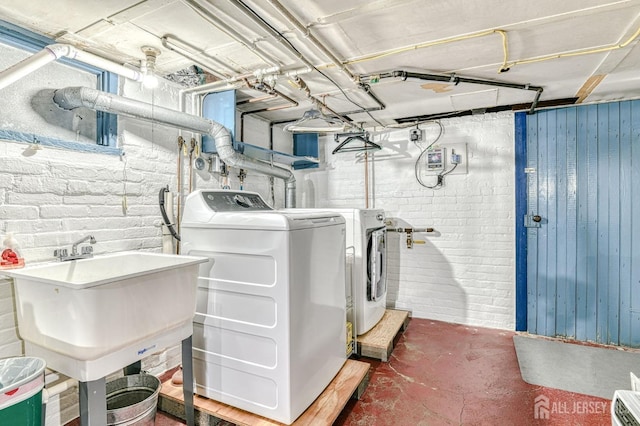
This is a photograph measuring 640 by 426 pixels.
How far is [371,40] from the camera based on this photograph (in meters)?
2.14

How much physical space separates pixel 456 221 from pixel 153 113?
3341 millimetres

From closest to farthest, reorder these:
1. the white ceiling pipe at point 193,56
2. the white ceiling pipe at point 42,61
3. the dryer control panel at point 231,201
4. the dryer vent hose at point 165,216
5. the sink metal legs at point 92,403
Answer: the sink metal legs at point 92,403
the white ceiling pipe at point 42,61
the white ceiling pipe at point 193,56
the dryer control panel at point 231,201
the dryer vent hose at point 165,216

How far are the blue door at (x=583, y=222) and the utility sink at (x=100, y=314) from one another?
3528 mm

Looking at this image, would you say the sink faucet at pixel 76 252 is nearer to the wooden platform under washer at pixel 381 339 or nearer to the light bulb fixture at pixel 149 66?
the light bulb fixture at pixel 149 66

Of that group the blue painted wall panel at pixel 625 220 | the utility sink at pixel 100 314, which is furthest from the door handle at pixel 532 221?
the utility sink at pixel 100 314

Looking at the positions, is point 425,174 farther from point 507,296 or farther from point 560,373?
point 560,373

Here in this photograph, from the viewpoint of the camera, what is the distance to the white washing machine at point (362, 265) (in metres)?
2.99

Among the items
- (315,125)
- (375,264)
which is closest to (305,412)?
(375,264)

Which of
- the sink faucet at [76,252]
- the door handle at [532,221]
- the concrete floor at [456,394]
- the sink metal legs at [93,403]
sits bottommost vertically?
the concrete floor at [456,394]

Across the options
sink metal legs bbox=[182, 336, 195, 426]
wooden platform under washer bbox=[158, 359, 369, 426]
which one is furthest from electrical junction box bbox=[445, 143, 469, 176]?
sink metal legs bbox=[182, 336, 195, 426]

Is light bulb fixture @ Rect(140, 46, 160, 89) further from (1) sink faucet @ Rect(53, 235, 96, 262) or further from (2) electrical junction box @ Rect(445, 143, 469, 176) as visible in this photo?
(2) electrical junction box @ Rect(445, 143, 469, 176)

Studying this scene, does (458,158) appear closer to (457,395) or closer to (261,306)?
(457,395)

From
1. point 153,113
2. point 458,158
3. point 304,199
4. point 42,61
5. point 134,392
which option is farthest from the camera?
point 304,199

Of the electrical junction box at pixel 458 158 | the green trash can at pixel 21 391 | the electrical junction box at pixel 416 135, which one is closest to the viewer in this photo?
the green trash can at pixel 21 391
